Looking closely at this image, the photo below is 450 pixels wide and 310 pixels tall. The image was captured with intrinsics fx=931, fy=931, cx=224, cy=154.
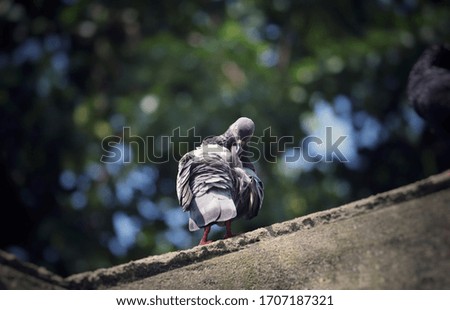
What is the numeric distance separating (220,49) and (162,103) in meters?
1.02

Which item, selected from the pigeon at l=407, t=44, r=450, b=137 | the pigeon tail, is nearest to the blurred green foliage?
the pigeon at l=407, t=44, r=450, b=137

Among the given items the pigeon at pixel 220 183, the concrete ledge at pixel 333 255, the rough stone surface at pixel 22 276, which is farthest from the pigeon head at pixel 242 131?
the rough stone surface at pixel 22 276

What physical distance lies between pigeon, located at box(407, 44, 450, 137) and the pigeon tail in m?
1.63

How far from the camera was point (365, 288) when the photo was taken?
4668 mm

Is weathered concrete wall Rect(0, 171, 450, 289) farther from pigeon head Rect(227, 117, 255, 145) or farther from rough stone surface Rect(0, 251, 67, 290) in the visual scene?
pigeon head Rect(227, 117, 255, 145)

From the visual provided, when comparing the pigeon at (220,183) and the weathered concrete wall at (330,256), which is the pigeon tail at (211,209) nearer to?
the pigeon at (220,183)

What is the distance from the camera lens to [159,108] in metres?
9.76

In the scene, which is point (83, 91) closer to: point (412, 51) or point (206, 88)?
point (206, 88)

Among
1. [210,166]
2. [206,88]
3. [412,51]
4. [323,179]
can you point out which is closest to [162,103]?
[206,88]

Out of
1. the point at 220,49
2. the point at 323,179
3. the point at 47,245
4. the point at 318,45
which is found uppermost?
the point at 318,45

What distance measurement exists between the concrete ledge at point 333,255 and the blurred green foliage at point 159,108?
162 inches

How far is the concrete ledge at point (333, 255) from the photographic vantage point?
4.59 meters

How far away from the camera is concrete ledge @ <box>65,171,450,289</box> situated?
4.59 m
